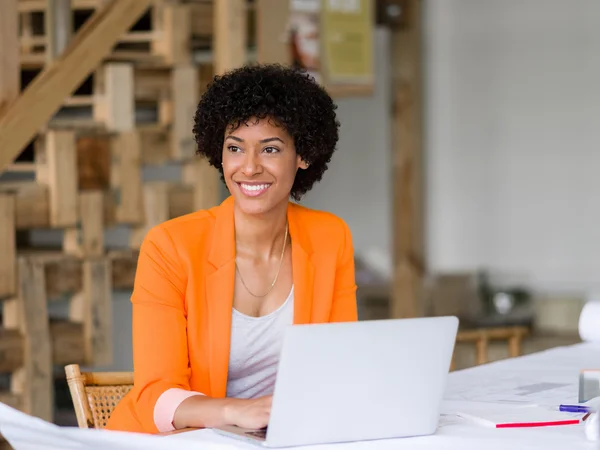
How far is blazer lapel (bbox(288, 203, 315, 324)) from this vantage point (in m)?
2.28

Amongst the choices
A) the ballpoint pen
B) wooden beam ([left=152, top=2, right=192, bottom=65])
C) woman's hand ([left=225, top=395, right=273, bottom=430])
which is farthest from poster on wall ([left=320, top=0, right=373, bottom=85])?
woman's hand ([left=225, top=395, right=273, bottom=430])

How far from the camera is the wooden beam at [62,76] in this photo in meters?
3.59

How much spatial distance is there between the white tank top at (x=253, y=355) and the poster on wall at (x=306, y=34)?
2525 mm

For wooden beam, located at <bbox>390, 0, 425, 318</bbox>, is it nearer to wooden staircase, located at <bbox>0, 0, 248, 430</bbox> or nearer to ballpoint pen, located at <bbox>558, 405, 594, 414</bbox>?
wooden staircase, located at <bbox>0, 0, 248, 430</bbox>

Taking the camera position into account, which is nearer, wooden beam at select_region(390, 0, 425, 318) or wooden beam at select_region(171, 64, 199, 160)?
wooden beam at select_region(171, 64, 199, 160)

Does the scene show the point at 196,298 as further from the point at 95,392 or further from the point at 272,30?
the point at 272,30

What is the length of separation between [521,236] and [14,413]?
18.8 feet

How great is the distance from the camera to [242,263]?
2307 mm

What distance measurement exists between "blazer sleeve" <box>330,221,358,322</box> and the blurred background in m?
0.61

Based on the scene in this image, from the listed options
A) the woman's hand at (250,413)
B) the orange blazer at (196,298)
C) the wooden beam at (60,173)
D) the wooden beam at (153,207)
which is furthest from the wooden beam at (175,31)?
the woman's hand at (250,413)

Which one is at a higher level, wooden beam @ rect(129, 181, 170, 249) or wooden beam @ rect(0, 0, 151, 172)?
wooden beam @ rect(0, 0, 151, 172)

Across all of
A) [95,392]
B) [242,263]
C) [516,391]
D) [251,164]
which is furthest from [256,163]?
[516,391]

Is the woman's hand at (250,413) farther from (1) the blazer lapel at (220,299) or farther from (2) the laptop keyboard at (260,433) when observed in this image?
(1) the blazer lapel at (220,299)

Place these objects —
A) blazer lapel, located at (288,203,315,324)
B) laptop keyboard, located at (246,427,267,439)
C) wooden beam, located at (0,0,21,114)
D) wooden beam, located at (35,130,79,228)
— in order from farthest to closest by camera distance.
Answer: wooden beam, located at (35,130,79,228), wooden beam, located at (0,0,21,114), blazer lapel, located at (288,203,315,324), laptop keyboard, located at (246,427,267,439)
